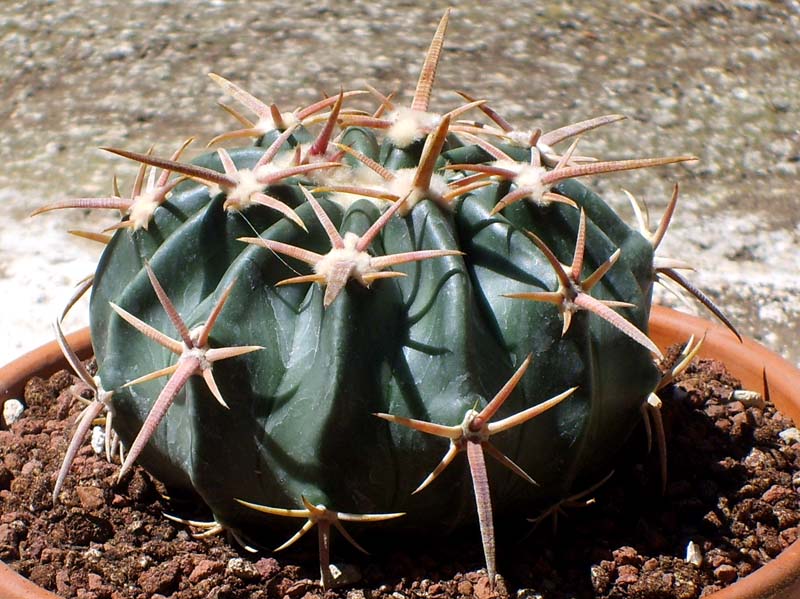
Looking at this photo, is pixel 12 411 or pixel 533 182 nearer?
pixel 533 182

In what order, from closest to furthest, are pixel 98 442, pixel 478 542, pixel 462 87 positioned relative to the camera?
1. pixel 478 542
2. pixel 98 442
3. pixel 462 87

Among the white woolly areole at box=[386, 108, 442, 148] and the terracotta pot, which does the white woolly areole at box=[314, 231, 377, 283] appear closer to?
the white woolly areole at box=[386, 108, 442, 148]

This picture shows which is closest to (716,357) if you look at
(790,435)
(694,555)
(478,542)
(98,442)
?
(790,435)

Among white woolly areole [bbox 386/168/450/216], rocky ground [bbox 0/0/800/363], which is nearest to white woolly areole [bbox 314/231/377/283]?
white woolly areole [bbox 386/168/450/216]

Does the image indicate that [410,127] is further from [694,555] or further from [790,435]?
[790,435]

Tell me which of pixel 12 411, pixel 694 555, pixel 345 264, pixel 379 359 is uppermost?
pixel 345 264

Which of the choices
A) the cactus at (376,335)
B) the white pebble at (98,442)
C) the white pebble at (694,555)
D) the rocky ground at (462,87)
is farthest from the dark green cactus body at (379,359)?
the rocky ground at (462,87)

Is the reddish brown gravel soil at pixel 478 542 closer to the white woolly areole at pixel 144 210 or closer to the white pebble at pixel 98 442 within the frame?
the white pebble at pixel 98 442
